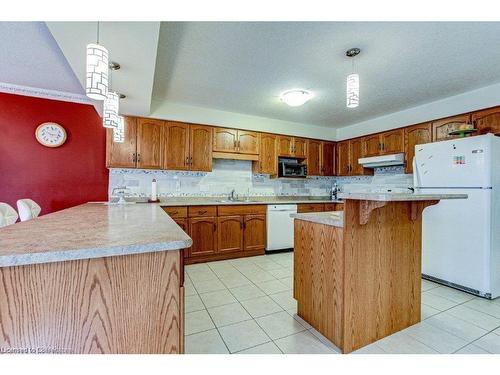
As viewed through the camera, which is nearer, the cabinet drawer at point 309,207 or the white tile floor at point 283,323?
the white tile floor at point 283,323

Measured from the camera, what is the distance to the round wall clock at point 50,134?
312 centimetres

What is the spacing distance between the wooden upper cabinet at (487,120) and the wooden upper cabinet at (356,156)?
163 cm

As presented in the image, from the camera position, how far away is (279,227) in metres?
3.99

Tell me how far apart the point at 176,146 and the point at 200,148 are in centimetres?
36

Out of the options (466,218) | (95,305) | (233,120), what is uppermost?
(233,120)

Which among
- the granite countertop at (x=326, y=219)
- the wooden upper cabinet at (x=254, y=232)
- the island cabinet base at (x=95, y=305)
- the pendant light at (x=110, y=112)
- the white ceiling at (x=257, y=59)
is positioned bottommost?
the wooden upper cabinet at (x=254, y=232)

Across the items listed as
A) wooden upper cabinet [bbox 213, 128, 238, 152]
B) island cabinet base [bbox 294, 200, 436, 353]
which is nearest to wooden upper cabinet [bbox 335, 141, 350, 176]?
wooden upper cabinet [bbox 213, 128, 238, 152]

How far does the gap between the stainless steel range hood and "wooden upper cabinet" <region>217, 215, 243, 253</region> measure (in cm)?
235

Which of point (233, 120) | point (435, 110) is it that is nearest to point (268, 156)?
point (233, 120)

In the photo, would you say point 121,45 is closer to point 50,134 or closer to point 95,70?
point 95,70

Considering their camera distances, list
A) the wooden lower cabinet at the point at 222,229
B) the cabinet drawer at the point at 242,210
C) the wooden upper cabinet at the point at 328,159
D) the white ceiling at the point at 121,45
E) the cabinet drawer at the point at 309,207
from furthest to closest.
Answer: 1. the wooden upper cabinet at the point at 328,159
2. the cabinet drawer at the point at 309,207
3. the cabinet drawer at the point at 242,210
4. the wooden lower cabinet at the point at 222,229
5. the white ceiling at the point at 121,45

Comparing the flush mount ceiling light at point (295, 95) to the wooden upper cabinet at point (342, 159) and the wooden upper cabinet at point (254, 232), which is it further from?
the wooden upper cabinet at point (342, 159)

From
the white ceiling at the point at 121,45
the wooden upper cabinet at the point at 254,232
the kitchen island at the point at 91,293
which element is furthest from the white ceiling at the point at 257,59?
the wooden upper cabinet at the point at 254,232
